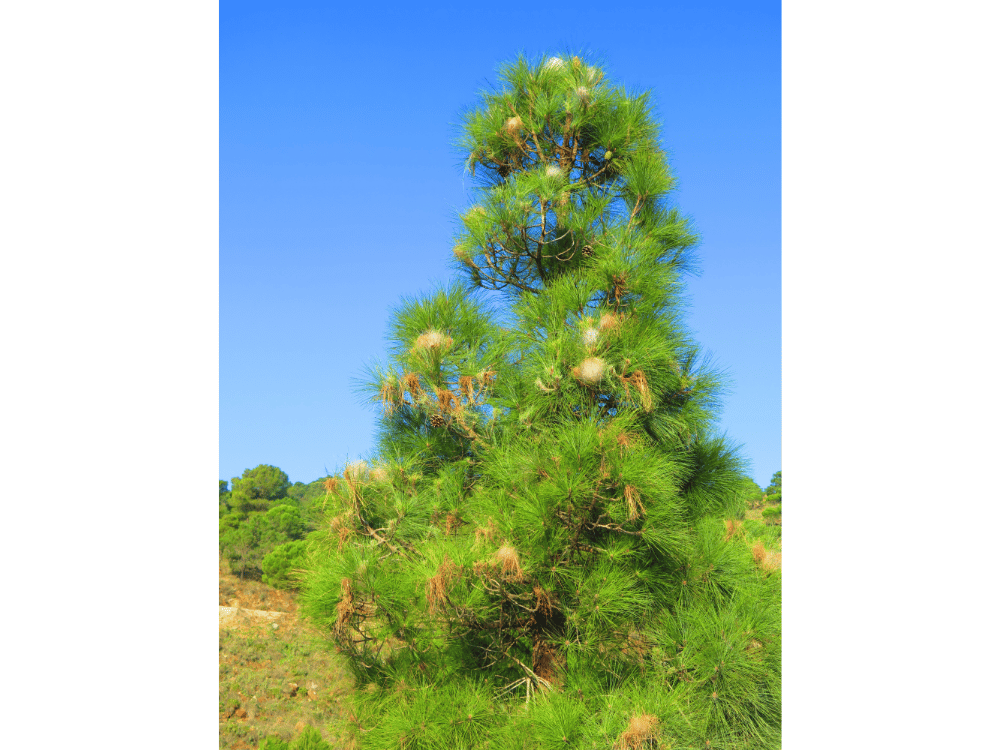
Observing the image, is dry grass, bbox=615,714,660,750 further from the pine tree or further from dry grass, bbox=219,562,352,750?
dry grass, bbox=219,562,352,750

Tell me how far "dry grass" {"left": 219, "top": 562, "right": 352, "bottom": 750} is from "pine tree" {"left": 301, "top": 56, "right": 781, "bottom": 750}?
2.31 ft

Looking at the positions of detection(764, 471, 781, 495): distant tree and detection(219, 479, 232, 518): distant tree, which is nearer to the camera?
detection(764, 471, 781, 495): distant tree

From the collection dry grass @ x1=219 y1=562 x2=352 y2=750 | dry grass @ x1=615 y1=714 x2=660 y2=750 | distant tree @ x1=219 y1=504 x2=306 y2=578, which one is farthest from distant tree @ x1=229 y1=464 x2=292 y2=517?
dry grass @ x1=615 y1=714 x2=660 y2=750

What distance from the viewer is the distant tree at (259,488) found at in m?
7.08

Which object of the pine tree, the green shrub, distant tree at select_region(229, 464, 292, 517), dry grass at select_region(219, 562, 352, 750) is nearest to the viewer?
the pine tree

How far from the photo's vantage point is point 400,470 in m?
2.39

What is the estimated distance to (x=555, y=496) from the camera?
1846mm

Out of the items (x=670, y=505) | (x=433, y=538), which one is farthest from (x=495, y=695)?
(x=670, y=505)

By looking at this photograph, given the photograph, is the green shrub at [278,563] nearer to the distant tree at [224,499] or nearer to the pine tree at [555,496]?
the distant tree at [224,499]

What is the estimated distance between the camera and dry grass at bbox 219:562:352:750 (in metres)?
3.37

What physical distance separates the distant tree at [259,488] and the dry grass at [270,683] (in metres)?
2.09

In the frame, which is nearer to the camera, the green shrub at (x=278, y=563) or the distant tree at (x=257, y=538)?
the green shrub at (x=278, y=563)

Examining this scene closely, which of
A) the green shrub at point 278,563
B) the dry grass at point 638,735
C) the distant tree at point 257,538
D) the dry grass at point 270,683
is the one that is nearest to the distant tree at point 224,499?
the distant tree at point 257,538

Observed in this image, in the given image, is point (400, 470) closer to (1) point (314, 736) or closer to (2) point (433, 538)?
(2) point (433, 538)
